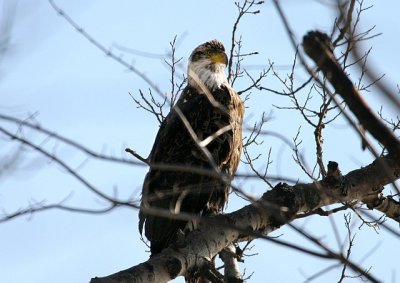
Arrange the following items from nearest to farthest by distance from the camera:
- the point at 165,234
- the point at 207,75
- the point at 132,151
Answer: the point at 132,151
the point at 165,234
the point at 207,75

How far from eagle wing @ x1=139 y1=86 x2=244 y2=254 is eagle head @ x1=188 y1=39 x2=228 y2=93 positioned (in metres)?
0.27

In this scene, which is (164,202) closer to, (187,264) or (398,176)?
(187,264)

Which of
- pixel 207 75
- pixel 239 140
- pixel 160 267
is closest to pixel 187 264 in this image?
pixel 160 267

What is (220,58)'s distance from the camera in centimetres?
692

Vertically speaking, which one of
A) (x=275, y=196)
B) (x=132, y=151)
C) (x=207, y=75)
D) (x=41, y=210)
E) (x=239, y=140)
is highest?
(x=207, y=75)

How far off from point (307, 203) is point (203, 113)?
4.20 feet

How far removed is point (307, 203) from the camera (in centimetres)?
512

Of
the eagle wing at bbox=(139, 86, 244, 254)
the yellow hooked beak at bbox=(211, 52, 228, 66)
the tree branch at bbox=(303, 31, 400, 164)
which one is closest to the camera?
the tree branch at bbox=(303, 31, 400, 164)

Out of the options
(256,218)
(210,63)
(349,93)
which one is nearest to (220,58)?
(210,63)

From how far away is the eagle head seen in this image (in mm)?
6630

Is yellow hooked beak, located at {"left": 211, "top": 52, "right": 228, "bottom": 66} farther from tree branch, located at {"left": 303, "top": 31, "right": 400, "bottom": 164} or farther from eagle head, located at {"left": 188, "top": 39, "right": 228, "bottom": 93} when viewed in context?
tree branch, located at {"left": 303, "top": 31, "right": 400, "bottom": 164}

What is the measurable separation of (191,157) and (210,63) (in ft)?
3.59

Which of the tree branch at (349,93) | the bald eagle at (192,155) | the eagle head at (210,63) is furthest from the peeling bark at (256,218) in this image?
the tree branch at (349,93)

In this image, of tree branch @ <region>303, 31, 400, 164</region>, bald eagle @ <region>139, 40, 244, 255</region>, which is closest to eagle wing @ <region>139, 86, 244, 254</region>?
bald eagle @ <region>139, 40, 244, 255</region>
